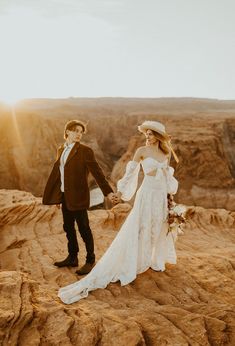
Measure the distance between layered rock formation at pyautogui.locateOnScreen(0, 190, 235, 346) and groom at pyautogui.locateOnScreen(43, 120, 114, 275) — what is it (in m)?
0.63

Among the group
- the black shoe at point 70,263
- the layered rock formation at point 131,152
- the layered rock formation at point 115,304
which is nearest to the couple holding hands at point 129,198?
the layered rock formation at point 115,304

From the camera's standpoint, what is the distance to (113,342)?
2574 mm

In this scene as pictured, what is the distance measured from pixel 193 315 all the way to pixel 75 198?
6.08 ft

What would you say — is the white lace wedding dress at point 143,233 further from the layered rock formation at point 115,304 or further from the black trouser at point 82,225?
the black trouser at point 82,225

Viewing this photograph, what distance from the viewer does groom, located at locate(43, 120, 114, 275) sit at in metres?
4.28

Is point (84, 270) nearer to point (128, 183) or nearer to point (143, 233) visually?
point (143, 233)

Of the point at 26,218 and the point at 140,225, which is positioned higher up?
the point at 140,225

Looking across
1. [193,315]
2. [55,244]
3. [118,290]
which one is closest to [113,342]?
[193,315]

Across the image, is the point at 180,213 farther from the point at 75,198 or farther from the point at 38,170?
the point at 38,170

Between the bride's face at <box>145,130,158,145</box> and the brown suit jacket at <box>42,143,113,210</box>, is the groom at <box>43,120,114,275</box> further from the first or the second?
the bride's face at <box>145,130,158,145</box>

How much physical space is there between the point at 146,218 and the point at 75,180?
2.81ft

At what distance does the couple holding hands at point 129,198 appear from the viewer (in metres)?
3.98

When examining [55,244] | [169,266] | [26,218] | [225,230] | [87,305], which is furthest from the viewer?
[225,230]

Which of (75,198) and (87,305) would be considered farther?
(75,198)
